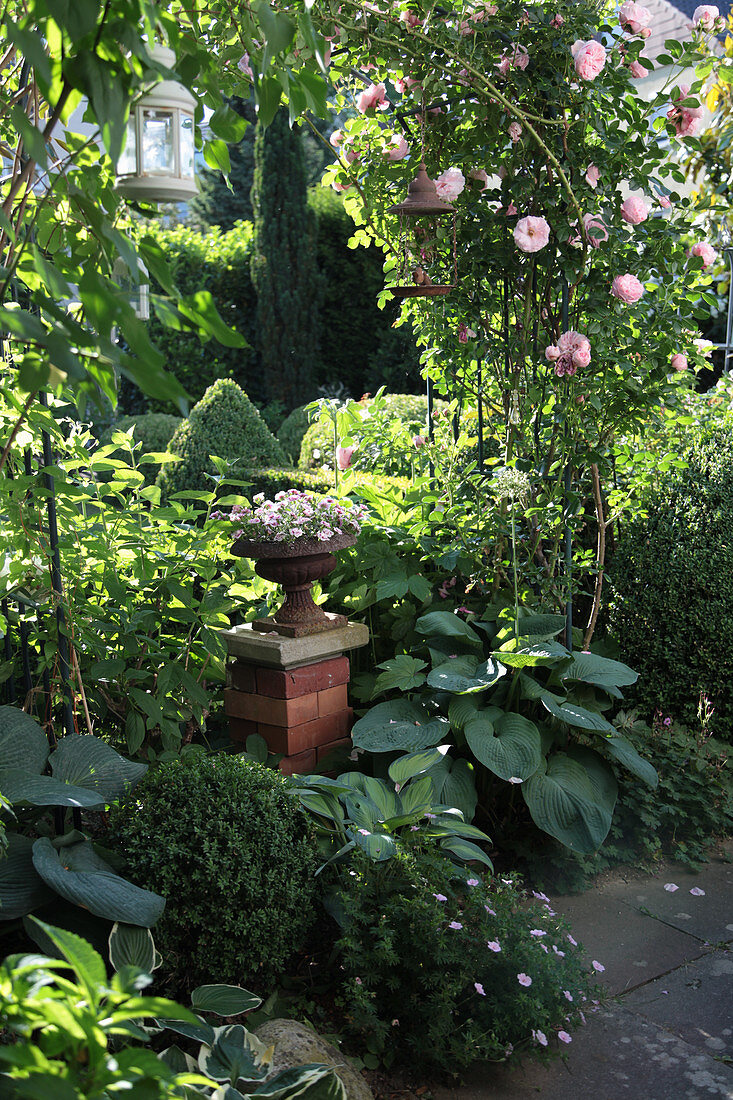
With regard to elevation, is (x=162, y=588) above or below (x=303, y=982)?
above

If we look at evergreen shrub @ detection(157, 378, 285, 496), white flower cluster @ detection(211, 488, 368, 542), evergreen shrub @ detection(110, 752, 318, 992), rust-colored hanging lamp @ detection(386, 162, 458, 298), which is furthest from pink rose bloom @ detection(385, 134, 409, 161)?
evergreen shrub @ detection(157, 378, 285, 496)

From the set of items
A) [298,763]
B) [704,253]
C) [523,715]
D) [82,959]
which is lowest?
[298,763]

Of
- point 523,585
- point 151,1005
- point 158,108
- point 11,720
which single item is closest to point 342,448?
point 523,585

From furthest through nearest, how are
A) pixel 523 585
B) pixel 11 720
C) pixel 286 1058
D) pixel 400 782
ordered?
A: 1. pixel 523 585
2. pixel 400 782
3. pixel 11 720
4. pixel 286 1058

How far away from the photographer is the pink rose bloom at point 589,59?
8.97 ft

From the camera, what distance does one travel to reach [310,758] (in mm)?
3004

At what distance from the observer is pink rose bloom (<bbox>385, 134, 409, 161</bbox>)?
10.9 ft

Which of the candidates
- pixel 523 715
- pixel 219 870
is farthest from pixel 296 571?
pixel 219 870

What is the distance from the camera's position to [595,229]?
2.88 m

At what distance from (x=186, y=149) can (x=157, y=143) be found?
78 millimetres

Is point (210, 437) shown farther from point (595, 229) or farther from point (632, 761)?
point (632, 761)

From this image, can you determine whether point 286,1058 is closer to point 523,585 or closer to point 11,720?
point 11,720

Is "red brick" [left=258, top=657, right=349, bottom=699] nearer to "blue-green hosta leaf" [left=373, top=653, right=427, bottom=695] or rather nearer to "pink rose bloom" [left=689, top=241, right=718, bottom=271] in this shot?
"blue-green hosta leaf" [left=373, top=653, right=427, bottom=695]

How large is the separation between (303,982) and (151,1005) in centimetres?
131
